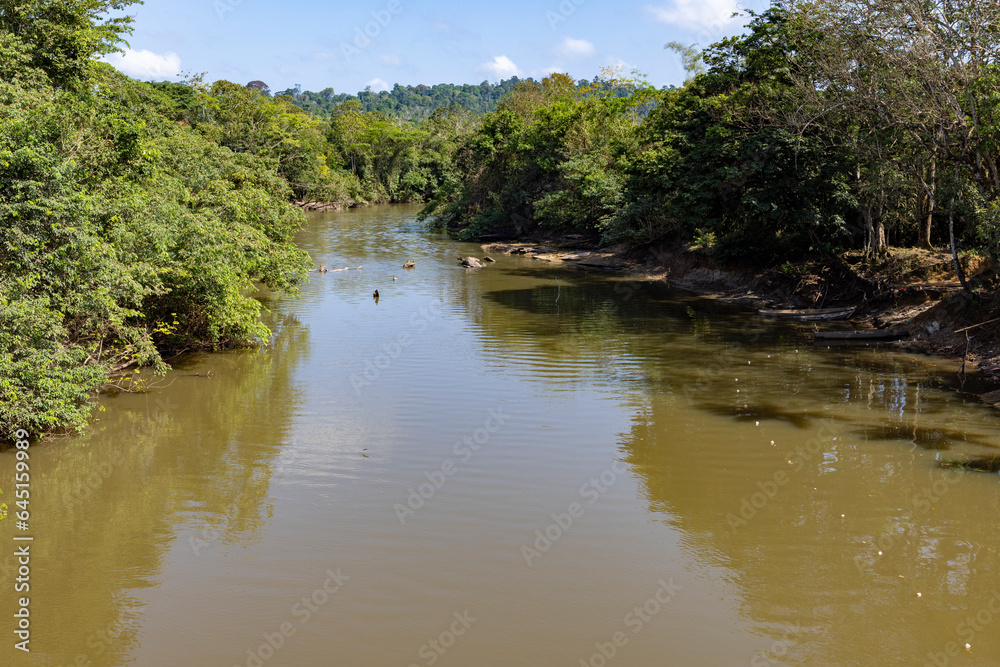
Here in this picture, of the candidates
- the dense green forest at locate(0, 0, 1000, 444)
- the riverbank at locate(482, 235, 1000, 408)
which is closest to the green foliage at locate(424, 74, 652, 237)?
the dense green forest at locate(0, 0, 1000, 444)

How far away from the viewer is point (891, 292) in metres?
20.7

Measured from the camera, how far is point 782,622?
7098 millimetres

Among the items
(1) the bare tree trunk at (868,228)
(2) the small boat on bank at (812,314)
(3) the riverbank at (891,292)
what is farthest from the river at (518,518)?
(1) the bare tree trunk at (868,228)

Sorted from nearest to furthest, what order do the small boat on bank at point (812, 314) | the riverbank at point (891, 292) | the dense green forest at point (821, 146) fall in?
1. the dense green forest at point (821, 146)
2. the riverbank at point (891, 292)
3. the small boat on bank at point (812, 314)

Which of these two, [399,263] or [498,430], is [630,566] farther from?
[399,263]

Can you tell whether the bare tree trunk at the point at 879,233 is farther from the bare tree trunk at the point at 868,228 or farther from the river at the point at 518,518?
the river at the point at 518,518

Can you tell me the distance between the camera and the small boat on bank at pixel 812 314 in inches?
853

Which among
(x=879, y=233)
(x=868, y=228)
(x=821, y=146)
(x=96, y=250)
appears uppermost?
(x=821, y=146)

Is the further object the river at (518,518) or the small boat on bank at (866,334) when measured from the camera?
the small boat on bank at (866,334)

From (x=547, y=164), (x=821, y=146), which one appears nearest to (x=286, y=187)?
(x=821, y=146)

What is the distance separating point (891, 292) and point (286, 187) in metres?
20.3

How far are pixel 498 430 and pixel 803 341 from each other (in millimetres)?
10499

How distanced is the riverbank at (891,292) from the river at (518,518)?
5.09 feet

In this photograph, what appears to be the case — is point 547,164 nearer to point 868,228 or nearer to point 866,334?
point 868,228
